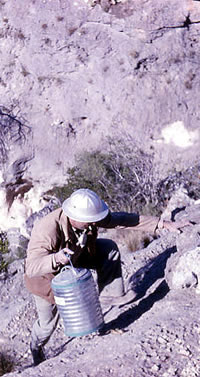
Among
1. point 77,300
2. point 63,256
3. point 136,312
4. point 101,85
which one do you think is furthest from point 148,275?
point 101,85

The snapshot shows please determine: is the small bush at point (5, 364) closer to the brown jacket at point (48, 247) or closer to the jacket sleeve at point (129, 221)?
the brown jacket at point (48, 247)

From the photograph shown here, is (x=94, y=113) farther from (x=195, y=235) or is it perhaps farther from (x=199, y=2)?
(x=195, y=235)

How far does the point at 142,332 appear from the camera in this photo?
4.27 metres

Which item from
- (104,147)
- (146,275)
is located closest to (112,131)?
(104,147)

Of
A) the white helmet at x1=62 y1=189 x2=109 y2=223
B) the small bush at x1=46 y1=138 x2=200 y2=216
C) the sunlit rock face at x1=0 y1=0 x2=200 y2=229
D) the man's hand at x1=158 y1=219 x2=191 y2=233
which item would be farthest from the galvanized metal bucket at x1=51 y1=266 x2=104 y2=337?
the sunlit rock face at x1=0 y1=0 x2=200 y2=229

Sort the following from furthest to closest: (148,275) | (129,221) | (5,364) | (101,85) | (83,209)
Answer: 1. (101,85)
2. (148,275)
3. (5,364)
4. (129,221)
5. (83,209)

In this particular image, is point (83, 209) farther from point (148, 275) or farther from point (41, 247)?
point (148, 275)

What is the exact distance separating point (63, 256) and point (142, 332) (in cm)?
97

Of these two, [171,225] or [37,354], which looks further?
[171,225]

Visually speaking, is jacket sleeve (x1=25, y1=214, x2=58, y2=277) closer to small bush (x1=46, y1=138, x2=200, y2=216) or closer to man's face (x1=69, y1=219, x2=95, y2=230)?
man's face (x1=69, y1=219, x2=95, y2=230)

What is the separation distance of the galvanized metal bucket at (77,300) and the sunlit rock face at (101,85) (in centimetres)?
959

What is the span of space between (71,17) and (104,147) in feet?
13.4

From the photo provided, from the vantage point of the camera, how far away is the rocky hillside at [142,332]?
12.4 feet

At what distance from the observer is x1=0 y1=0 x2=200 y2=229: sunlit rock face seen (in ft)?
46.3
